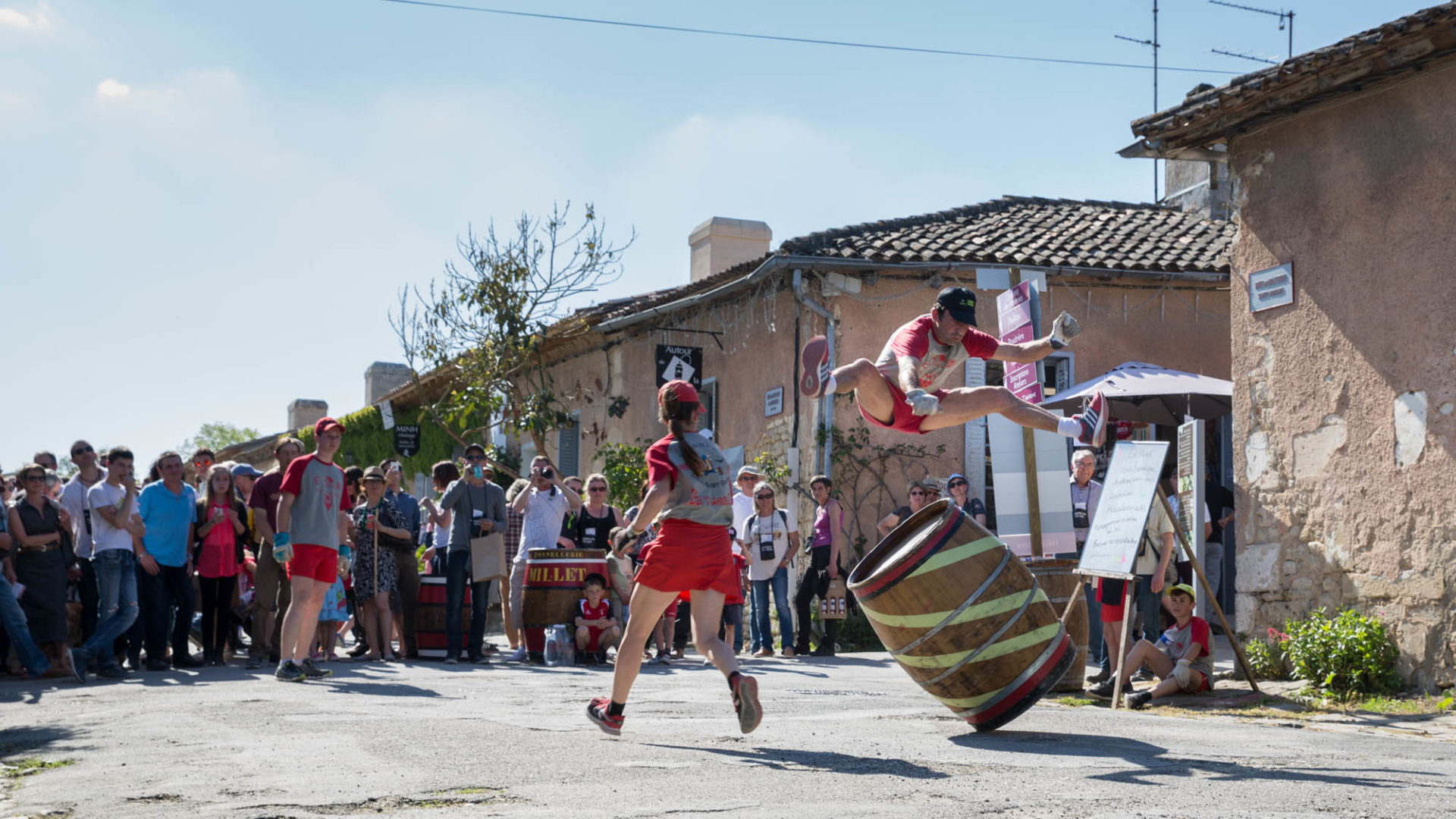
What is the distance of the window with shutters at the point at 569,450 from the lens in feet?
82.6

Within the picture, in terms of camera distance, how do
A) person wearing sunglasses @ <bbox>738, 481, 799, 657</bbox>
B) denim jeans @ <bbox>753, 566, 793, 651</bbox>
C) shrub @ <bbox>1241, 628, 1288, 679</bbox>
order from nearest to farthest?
1. shrub @ <bbox>1241, 628, 1288, 679</bbox>
2. person wearing sunglasses @ <bbox>738, 481, 799, 657</bbox>
3. denim jeans @ <bbox>753, 566, 793, 651</bbox>

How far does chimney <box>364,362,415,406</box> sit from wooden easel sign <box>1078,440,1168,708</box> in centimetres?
2913

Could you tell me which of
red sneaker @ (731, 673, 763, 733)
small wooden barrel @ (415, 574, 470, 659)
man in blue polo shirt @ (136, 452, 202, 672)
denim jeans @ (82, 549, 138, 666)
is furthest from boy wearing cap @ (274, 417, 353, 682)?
red sneaker @ (731, 673, 763, 733)

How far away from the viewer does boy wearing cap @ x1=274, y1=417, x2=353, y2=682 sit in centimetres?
960

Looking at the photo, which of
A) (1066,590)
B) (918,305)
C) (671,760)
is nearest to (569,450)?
(918,305)

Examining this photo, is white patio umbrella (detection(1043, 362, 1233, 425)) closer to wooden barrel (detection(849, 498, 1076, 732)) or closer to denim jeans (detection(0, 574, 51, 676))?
wooden barrel (detection(849, 498, 1076, 732))

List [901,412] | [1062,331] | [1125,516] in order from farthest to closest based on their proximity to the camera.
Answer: [1125,516] → [1062,331] → [901,412]

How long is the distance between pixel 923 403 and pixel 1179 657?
368 cm

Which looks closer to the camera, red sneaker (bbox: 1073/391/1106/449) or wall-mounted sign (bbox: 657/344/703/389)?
red sneaker (bbox: 1073/391/1106/449)

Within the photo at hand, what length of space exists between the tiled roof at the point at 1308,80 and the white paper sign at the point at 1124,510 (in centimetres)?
268

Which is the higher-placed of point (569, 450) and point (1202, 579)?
point (569, 450)

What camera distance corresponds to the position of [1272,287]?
10.6 m

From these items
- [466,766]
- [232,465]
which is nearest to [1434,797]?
[466,766]

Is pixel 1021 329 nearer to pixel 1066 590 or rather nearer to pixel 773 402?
pixel 1066 590
